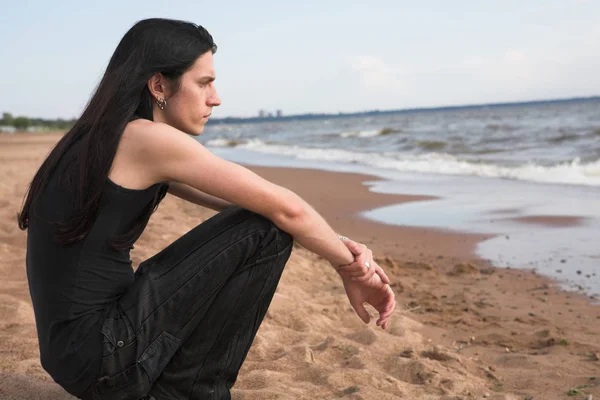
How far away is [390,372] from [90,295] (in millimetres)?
1506

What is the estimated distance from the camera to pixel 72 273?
186 cm

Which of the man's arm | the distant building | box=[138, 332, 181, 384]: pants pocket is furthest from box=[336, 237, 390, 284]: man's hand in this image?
the distant building

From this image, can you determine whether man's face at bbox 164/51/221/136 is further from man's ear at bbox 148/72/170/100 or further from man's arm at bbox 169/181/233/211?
man's arm at bbox 169/181/233/211

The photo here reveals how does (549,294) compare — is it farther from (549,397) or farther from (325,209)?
(325,209)

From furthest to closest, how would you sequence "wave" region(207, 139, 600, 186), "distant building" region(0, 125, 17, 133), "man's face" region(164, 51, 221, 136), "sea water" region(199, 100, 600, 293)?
"distant building" region(0, 125, 17, 133), "wave" region(207, 139, 600, 186), "sea water" region(199, 100, 600, 293), "man's face" region(164, 51, 221, 136)

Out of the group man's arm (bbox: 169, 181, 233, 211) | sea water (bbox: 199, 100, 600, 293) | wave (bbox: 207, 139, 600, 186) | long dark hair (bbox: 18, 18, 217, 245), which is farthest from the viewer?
wave (bbox: 207, 139, 600, 186)

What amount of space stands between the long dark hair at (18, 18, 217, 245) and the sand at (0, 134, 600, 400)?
90 cm

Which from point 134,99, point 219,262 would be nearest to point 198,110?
point 134,99

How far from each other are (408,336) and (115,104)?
2.18 metres

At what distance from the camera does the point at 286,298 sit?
3977 millimetres

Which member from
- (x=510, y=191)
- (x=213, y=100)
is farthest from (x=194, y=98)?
(x=510, y=191)

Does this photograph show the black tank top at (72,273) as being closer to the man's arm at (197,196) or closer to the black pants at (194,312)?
the black pants at (194,312)

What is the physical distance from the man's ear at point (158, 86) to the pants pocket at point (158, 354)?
2.30ft

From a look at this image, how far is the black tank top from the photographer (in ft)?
6.03
